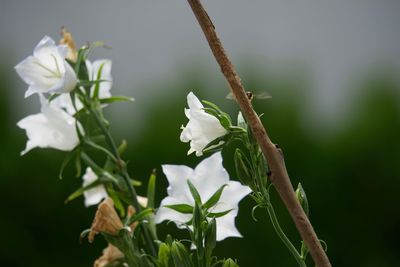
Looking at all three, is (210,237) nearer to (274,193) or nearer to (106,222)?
(106,222)

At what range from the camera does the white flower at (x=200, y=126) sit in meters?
0.43

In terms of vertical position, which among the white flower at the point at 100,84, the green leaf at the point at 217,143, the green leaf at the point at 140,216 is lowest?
the green leaf at the point at 140,216

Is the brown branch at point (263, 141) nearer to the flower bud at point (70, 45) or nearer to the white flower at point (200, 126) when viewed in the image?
the white flower at point (200, 126)

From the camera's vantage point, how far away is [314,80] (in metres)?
1.98

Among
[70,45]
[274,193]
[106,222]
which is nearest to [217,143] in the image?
[106,222]

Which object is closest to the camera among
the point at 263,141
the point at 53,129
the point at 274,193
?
the point at 263,141

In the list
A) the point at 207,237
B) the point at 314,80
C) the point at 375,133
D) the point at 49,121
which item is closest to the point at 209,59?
the point at 314,80

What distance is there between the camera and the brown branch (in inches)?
14.6

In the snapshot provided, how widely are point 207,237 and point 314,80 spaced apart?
1.57 meters

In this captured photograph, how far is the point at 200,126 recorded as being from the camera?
1.41 feet

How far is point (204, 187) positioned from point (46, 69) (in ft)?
0.51

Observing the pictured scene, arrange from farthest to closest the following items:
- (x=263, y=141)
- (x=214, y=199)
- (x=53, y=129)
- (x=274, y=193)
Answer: (x=274, y=193) < (x=53, y=129) < (x=214, y=199) < (x=263, y=141)

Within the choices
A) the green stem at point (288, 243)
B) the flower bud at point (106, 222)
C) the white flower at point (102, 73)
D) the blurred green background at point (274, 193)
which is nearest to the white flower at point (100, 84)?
the white flower at point (102, 73)

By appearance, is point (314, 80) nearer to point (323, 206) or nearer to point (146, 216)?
point (323, 206)
